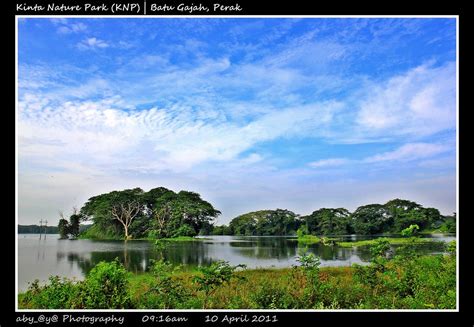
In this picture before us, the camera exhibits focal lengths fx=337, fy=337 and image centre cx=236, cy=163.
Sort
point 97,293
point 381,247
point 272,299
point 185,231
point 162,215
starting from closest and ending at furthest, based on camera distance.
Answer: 1. point 97,293
2. point 272,299
3. point 381,247
4. point 185,231
5. point 162,215

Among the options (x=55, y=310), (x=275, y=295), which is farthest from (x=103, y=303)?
(x=275, y=295)

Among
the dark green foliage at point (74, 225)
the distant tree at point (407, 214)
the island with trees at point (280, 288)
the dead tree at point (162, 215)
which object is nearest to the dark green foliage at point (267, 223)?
the dead tree at point (162, 215)

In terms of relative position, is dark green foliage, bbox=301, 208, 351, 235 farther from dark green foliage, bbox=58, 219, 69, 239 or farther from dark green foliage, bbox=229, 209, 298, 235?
dark green foliage, bbox=58, 219, 69, 239

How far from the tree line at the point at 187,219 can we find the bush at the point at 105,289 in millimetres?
37055

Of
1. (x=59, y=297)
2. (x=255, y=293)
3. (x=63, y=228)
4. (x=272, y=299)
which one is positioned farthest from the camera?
(x=63, y=228)

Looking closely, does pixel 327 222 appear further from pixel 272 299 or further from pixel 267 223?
pixel 272 299

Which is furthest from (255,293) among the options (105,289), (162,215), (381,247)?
(162,215)

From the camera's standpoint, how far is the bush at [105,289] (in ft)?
16.2

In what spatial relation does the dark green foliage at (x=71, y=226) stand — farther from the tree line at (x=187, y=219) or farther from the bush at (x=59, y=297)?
the bush at (x=59, y=297)

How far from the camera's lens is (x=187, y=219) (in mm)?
46125

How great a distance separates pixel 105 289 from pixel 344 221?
47293mm

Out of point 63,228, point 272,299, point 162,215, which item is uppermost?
point 272,299
